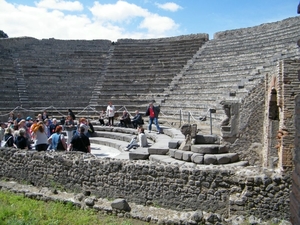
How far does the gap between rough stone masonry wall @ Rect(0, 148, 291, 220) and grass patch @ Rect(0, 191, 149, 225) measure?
75 cm

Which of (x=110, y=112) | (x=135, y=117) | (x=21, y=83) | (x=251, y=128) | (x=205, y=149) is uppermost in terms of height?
(x=21, y=83)

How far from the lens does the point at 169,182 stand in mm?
6926

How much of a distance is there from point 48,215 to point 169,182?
2526 mm

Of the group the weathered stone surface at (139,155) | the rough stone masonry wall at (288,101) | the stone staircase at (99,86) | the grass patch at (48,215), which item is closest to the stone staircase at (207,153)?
the weathered stone surface at (139,155)

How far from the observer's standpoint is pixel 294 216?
3861 mm

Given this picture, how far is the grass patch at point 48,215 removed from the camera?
21.3ft

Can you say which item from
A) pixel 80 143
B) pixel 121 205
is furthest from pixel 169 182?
pixel 80 143

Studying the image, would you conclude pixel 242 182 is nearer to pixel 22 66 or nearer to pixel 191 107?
pixel 191 107

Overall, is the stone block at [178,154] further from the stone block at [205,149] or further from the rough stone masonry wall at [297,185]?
the rough stone masonry wall at [297,185]

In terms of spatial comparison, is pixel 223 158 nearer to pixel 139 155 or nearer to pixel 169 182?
pixel 169 182

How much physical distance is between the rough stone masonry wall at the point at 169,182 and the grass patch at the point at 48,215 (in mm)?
750

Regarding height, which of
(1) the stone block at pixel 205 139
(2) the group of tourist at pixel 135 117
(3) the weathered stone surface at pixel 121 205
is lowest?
(3) the weathered stone surface at pixel 121 205

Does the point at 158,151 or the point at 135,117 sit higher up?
the point at 135,117

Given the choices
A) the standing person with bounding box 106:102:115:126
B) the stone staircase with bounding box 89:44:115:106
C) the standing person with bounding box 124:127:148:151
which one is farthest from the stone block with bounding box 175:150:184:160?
the stone staircase with bounding box 89:44:115:106
